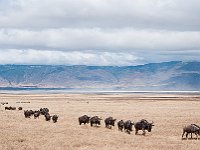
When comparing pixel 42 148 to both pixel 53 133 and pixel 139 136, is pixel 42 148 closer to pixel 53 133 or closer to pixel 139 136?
pixel 53 133

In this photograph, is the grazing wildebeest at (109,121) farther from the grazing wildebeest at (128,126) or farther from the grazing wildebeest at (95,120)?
the grazing wildebeest at (128,126)

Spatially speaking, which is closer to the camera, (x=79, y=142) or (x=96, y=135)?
(x=79, y=142)

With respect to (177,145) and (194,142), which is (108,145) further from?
(194,142)

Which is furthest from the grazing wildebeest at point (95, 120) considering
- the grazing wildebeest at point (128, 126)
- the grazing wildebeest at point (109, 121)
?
the grazing wildebeest at point (128, 126)

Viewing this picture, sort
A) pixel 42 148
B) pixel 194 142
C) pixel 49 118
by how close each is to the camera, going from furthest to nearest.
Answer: pixel 49 118 < pixel 194 142 < pixel 42 148

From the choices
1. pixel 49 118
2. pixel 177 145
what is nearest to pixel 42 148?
pixel 177 145

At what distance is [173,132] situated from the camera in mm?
33406

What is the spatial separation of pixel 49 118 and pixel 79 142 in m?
16.9

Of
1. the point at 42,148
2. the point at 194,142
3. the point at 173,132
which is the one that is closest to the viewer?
the point at 42,148

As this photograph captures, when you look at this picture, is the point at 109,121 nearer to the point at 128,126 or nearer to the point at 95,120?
the point at 95,120

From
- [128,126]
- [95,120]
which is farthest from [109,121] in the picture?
[128,126]

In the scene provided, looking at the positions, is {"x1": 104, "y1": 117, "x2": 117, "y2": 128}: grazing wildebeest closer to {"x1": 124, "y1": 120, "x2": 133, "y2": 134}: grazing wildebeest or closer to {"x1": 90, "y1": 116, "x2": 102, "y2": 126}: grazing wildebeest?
{"x1": 90, "y1": 116, "x2": 102, "y2": 126}: grazing wildebeest

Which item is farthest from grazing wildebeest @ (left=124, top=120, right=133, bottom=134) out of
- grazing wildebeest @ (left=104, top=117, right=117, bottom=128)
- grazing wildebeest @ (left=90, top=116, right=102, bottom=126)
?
grazing wildebeest @ (left=90, top=116, right=102, bottom=126)

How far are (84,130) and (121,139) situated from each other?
5682 mm
